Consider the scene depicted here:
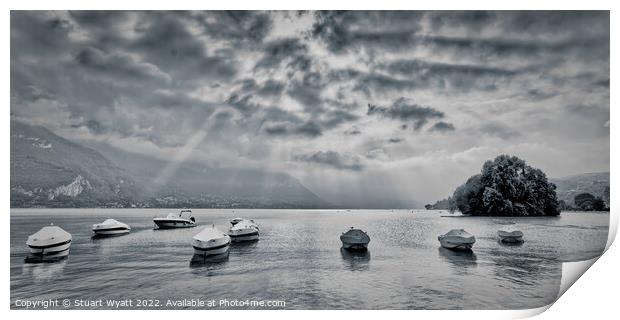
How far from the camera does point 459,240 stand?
18938 millimetres

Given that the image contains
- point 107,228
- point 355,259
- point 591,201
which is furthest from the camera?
point 591,201

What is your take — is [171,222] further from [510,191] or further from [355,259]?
[510,191]

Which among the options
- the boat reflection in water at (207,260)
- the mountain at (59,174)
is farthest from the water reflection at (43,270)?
the boat reflection in water at (207,260)

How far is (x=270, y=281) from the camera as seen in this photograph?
11.9 m

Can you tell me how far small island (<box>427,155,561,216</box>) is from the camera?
49.5 metres

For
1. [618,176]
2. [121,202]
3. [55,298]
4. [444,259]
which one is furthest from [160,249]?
[618,176]

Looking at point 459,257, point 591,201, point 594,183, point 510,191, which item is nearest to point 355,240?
point 459,257

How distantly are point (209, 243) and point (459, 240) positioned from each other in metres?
13.0

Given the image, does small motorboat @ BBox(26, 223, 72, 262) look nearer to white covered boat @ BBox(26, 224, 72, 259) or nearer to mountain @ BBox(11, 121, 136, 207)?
white covered boat @ BBox(26, 224, 72, 259)

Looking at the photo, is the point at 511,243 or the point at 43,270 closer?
the point at 43,270

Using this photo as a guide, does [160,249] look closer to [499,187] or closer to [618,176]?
[618,176]

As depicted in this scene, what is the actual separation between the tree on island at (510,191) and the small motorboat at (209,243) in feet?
149

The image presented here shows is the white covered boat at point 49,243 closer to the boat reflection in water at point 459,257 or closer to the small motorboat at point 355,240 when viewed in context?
the small motorboat at point 355,240

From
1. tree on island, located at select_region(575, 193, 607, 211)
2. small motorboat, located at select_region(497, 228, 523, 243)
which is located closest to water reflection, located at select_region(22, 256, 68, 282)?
tree on island, located at select_region(575, 193, 607, 211)
